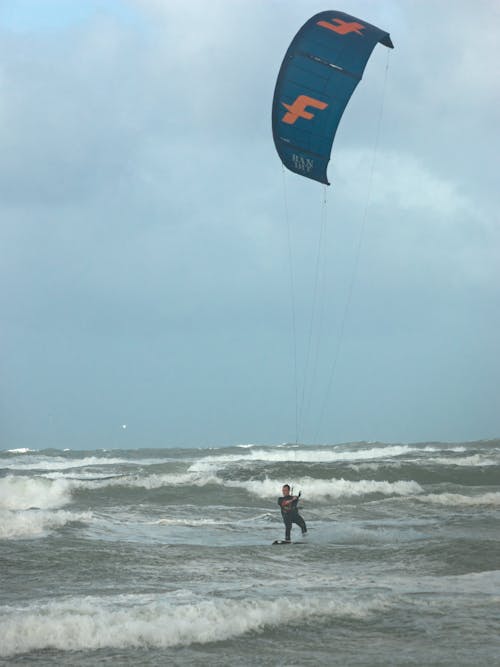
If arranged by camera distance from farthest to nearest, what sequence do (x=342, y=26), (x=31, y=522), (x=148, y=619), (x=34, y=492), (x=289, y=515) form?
(x=34, y=492), (x=31, y=522), (x=289, y=515), (x=342, y=26), (x=148, y=619)

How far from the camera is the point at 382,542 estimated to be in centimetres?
1450

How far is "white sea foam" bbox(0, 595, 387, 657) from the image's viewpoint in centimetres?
803

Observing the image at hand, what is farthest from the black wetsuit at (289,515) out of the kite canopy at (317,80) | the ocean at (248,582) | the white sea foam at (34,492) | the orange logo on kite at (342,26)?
the white sea foam at (34,492)

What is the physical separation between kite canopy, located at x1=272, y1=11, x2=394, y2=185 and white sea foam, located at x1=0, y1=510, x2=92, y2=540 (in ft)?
26.1

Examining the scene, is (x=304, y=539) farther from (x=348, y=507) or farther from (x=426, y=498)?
(x=426, y=498)

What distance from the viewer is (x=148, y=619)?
8500mm

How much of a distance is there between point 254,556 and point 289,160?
6.22 metres

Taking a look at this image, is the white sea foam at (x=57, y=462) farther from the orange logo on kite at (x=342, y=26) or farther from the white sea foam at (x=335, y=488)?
the orange logo on kite at (x=342, y=26)

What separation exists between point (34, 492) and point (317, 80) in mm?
16351

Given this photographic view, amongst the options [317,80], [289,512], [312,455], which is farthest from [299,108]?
[312,455]

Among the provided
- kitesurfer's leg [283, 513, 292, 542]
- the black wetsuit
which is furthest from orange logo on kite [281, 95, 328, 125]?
kitesurfer's leg [283, 513, 292, 542]

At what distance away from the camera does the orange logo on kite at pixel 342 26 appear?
527 inches

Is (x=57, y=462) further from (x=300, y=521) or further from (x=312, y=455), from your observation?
(x=300, y=521)

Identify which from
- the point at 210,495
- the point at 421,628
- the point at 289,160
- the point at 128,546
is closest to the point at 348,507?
the point at 210,495
